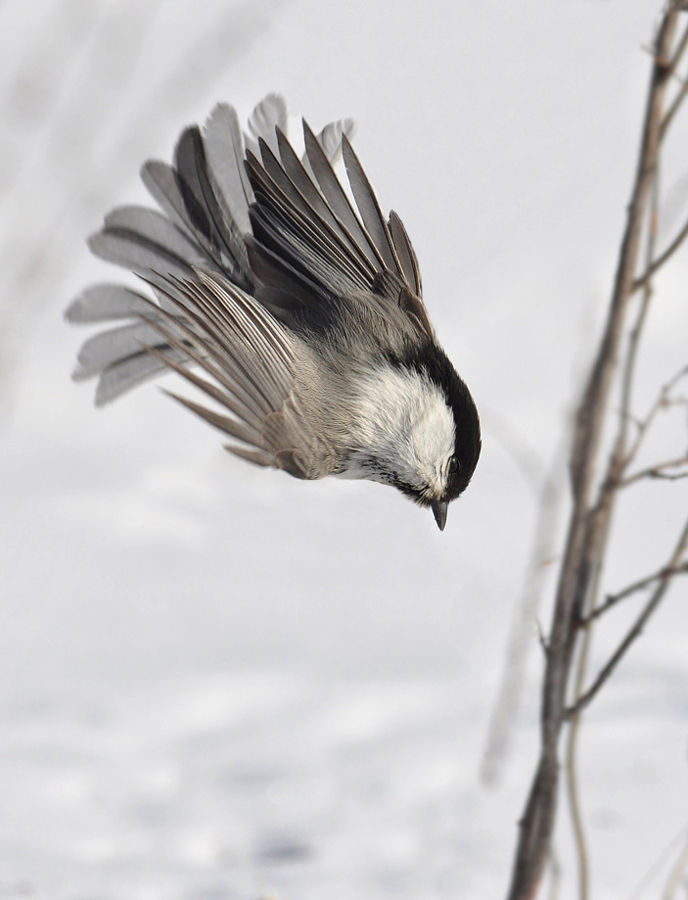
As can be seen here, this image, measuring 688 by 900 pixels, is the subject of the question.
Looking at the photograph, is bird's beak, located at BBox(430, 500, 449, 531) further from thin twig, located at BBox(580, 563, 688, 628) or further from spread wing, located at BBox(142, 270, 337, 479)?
thin twig, located at BBox(580, 563, 688, 628)

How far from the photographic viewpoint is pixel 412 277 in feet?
2.74

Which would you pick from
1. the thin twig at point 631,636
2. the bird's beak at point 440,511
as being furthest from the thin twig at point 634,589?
the bird's beak at point 440,511

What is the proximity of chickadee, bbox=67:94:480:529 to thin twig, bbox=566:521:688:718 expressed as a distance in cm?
30

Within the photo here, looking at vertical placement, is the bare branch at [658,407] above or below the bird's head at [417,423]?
above

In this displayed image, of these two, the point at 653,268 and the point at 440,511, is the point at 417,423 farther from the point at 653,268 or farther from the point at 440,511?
the point at 653,268

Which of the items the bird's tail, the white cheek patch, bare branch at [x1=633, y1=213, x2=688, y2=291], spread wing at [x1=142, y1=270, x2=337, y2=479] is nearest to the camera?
spread wing at [x1=142, y1=270, x2=337, y2=479]

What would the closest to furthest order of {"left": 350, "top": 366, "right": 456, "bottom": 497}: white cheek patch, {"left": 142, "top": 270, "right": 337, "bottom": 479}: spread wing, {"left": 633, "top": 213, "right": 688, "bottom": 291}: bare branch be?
{"left": 142, "top": 270, "right": 337, "bottom": 479}: spread wing, {"left": 350, "top": 366, "right": 456, "bottom": 497}: white cheek patch, {"left": 633, "top": 213, "right": 688, "bottom": 291}: bare branch

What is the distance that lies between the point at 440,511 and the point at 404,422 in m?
0.10

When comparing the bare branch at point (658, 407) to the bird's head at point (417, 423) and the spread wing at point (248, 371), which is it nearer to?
the bird's head at point (417, 423)

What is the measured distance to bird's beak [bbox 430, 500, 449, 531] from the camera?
0.86 m

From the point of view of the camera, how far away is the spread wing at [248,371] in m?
0.69

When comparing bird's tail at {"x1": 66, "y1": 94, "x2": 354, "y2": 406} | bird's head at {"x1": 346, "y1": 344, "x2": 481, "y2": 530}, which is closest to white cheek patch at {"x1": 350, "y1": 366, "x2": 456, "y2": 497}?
bird's head at {"x1": 346, "y1": 344, "x2": 481, "y2": 530}

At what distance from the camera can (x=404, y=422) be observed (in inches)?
31.7

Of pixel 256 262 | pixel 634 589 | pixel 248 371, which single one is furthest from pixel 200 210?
pixel 634 589
